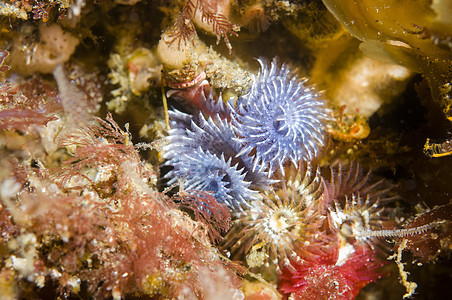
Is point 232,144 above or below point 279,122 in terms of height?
below

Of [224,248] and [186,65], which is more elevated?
[186,65]

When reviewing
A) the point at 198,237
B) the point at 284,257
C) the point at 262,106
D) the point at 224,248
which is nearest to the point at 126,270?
the point at 198,237

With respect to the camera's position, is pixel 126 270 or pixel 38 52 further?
pixel 38 52

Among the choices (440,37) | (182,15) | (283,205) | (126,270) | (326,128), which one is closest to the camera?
(126,270)

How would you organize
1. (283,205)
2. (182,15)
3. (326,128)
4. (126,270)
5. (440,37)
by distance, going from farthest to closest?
1. (326,128)
2. (283,205)
3. (182,15)
4. (440,37)
5. (126,270)

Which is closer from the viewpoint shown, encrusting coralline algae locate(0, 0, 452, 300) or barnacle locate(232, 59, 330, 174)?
encrusting coralline algae locate(0, 0, 452, 300)

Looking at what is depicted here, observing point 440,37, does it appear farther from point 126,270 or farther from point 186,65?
point 126,270

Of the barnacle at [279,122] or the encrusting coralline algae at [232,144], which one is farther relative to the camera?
the barnacle at [279,122]

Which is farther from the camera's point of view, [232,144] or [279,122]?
[232,144]
